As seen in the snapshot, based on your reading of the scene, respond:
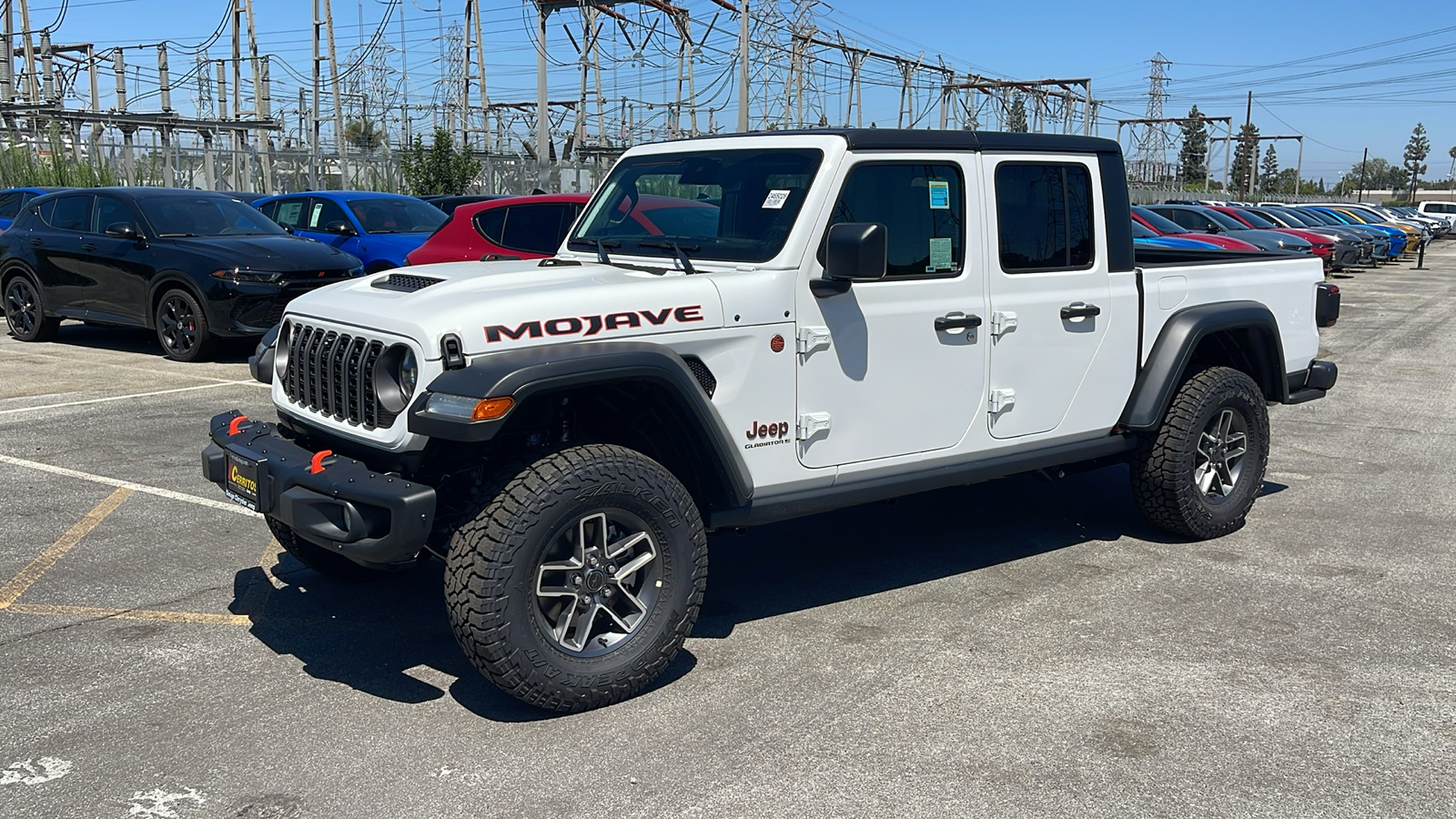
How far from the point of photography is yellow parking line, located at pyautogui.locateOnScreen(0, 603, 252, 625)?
5.00 m

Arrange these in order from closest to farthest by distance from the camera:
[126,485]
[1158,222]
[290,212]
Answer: [126,485] → [290,212] → [1158,222]

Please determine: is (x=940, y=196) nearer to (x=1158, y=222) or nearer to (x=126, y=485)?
(x=126, y=485)

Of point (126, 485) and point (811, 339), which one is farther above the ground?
point (811, 339)

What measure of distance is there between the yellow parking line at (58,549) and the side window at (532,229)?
554 centimetres

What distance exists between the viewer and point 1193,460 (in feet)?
19.7

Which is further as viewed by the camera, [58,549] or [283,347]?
[58,549]

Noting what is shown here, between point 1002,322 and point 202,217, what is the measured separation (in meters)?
9.74

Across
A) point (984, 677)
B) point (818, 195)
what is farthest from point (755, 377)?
point (984, 677)

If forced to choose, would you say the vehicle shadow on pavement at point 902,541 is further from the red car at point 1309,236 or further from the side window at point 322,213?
the red car at point 1309,236

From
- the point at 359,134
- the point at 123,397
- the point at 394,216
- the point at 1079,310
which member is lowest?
the point at 123,397

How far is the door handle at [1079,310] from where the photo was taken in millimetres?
5457

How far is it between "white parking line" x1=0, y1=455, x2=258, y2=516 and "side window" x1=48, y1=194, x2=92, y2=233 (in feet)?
18.9

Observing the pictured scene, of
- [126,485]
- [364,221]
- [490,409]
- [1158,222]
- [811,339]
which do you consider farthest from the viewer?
[1158,222]

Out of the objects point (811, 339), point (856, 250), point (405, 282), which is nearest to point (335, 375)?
point (405, 282)
